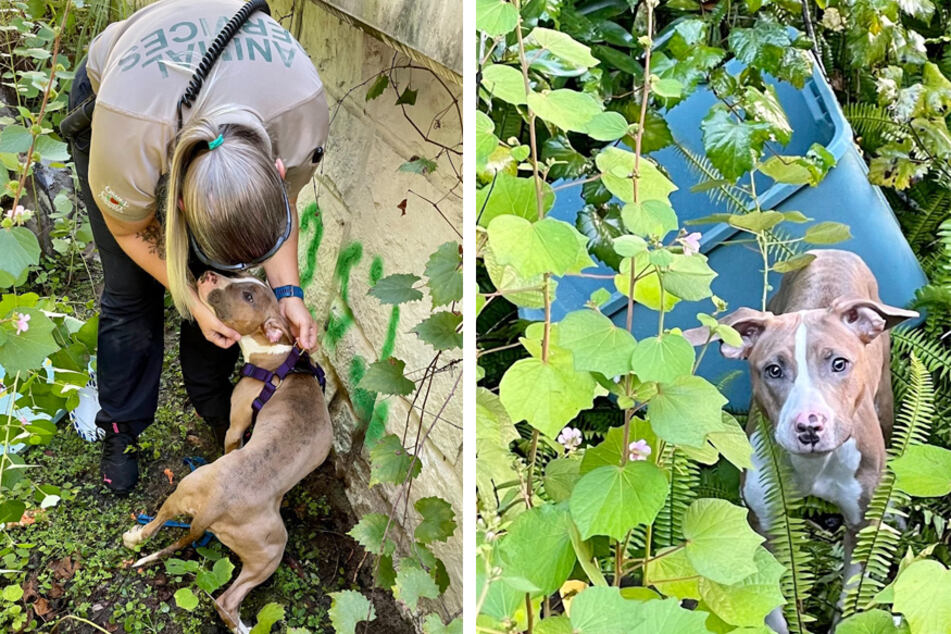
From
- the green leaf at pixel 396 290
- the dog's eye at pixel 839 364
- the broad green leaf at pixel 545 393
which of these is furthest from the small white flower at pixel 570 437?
the dog's eye at pixel 839 364

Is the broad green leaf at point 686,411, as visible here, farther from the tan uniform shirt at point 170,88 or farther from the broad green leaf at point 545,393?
the tan uniform shirt at point 170,88

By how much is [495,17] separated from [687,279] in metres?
0.32

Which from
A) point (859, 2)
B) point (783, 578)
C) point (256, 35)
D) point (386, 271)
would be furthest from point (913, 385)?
point (256, 35)

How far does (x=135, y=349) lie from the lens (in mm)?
1909

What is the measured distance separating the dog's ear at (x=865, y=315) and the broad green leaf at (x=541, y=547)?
0.64 m

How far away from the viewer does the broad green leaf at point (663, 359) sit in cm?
85

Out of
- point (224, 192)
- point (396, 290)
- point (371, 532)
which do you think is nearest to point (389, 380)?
point (396, 290)

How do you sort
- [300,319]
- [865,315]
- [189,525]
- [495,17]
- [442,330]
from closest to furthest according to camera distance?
[495,17] → [442,330] → [865,315] → [300,319] → [189,525]

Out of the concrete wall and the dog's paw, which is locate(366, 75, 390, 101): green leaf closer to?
the concrete wall

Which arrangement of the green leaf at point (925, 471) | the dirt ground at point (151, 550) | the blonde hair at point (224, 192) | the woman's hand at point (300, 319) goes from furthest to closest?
1. the dirt ground at point (151, 550)
2. the woman's hand at point (300, 319)
3. the blonde hair at point (224, 192)
4. the green leaf at point (925, 471)

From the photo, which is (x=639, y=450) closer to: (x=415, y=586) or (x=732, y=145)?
(x=415, y=586)

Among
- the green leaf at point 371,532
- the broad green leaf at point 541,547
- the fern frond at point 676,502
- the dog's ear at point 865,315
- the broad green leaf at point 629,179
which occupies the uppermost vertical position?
the broad green leaf at point 629,179

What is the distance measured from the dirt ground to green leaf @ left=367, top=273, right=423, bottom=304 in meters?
0.67

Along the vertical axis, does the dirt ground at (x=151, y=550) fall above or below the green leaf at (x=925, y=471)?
below
